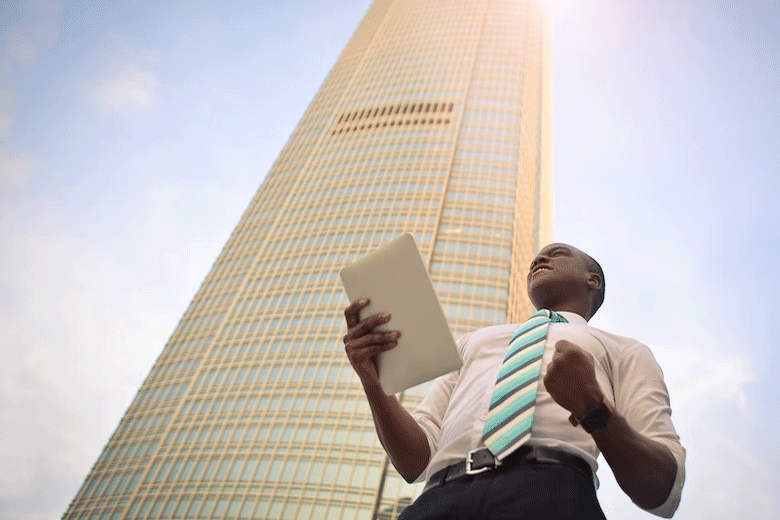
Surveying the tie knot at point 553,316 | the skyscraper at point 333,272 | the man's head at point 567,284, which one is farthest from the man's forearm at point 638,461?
the skyscraper at point 333,272

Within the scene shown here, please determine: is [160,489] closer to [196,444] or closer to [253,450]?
[196,444]

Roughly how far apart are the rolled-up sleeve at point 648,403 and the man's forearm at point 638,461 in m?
0.05

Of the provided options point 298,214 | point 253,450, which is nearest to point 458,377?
point 253,450

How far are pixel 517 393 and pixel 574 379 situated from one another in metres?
0.43

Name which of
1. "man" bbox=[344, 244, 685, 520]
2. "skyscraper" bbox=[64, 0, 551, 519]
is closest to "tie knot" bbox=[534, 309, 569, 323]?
"man" bbox=[344, 244, 685, 520]

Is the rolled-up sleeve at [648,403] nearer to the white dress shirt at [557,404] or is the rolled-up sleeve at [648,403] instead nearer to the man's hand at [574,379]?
the white dress shirt at [557,404]

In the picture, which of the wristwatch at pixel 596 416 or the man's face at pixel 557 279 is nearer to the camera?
the wristwatch at pixel 596 416

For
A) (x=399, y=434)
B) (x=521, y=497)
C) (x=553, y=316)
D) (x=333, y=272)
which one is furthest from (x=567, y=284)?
(x=333, y=272)

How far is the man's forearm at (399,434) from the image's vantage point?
225 cm

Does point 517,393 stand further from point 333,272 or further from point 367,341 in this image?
point 333,272

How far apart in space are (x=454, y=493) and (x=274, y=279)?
5231 centimetres

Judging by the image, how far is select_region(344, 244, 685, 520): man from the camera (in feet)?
5.81

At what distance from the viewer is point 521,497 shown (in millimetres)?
1793

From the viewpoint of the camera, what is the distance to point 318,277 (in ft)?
167
